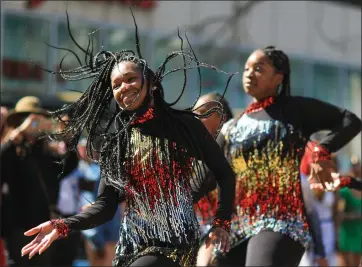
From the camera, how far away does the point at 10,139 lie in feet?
24.2

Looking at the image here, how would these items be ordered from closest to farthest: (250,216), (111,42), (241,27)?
(250,216) < (241,27) < (111,42)

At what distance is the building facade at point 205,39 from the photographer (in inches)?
415

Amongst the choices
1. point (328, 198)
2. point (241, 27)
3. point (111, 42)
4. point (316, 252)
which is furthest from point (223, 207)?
point (111, 42)

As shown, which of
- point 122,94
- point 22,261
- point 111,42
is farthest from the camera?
point 111,42

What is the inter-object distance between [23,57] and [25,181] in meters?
7.71

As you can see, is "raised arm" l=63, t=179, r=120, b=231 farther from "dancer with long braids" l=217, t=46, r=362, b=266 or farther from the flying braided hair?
"dancer with long braids" l=217, t=46, r=362, b=266

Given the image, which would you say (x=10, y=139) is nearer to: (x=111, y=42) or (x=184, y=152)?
(x=184, y=152)

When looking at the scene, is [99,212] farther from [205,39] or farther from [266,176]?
[205,39]

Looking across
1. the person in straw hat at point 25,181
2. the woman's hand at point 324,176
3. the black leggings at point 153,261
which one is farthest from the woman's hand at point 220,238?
the person in straw hat at point 25,181

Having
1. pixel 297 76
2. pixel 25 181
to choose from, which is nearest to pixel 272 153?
pixel 25 181

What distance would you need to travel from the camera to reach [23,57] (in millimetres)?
14867

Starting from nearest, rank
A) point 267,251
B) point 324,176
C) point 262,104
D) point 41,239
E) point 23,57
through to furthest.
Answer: point 41,239, point 267,251, point 324,176, point 262,104, point 23,57

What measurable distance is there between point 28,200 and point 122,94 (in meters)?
3.50

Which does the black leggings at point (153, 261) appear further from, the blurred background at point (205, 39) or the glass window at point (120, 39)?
the glass window at point (120, 39)
